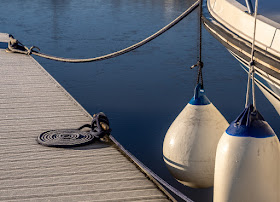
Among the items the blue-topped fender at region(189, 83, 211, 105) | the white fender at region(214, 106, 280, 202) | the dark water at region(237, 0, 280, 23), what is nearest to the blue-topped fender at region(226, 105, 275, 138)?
the white fender at region(214, 106, 280, 202)

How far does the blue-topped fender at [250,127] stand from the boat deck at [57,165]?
2.96ft

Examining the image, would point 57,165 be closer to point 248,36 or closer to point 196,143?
point 196,143

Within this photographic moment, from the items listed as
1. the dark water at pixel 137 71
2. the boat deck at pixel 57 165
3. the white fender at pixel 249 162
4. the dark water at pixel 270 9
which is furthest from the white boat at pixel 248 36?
the dark water at pixel 137 71

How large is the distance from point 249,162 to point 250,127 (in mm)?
Answer: 233

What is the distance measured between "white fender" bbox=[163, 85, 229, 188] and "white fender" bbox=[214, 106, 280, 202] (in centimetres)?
64

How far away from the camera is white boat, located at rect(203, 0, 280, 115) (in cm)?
331

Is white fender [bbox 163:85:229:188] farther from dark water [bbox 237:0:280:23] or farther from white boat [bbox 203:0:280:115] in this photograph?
dark water [bbox 237:0:280:23]

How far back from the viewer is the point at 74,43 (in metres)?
16.3

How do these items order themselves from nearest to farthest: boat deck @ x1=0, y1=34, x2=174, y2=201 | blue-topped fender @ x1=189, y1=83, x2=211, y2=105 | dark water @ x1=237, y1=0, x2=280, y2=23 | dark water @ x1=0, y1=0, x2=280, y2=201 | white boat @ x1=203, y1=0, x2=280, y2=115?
white boat @ x1=203, y1=0, x2=280, y2=115 < boat deck @ x1=0, y1=34, x2=174, y2=201 < blue-topped fender @ x1=189, y1=83, x2=211, y2=105 < dark water @ x1=237, y1=0, x2=280, y2=23 < dark water @ x1=0, y1=0, x2=280, y2=201

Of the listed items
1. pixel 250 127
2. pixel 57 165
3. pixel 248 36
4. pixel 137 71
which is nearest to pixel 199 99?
pixel 248 36

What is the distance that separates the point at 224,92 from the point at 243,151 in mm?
7787

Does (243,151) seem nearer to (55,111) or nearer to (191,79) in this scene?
(55,111)

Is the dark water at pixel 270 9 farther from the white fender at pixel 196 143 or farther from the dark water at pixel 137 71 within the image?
the dark water at pixel 137 71

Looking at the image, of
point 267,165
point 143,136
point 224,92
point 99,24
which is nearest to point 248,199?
point 267,165
